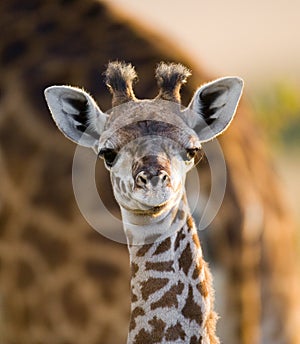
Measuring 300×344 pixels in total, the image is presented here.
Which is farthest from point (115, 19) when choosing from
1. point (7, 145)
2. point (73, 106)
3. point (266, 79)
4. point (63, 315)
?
point (266, 79)

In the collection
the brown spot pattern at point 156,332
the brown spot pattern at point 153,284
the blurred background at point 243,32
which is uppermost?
the blurred background at point 243,32

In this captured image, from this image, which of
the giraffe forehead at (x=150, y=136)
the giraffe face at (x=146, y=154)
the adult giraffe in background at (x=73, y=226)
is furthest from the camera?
the adult giraffe in background at (x=73, y=226)

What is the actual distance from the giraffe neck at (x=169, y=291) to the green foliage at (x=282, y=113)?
10.3 metres

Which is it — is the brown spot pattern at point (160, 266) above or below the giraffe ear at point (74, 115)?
below

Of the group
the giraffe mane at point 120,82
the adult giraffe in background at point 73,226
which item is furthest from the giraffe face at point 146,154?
the adult giraffe in background at point 73,226

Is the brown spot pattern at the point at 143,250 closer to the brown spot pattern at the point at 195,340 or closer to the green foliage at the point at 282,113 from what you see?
the brown spot pattern at the point at 195,340

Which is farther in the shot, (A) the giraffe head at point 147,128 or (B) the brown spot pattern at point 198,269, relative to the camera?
(B) the brown spot pattern at point 198,269

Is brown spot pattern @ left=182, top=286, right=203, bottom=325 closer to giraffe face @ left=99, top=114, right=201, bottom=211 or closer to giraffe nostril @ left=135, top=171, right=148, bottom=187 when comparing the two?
giraffe face @ left=99, top=114, right=201, bottom=211

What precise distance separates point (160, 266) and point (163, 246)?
2.5 inches

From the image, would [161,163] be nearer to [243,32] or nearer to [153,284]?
[153,284]

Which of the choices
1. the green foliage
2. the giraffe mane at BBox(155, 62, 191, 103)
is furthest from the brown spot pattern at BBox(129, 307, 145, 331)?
the green foliage

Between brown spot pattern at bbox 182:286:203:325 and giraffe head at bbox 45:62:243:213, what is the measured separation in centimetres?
35

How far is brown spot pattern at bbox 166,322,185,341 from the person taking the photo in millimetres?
4328

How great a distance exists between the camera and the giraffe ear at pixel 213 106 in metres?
4.43
